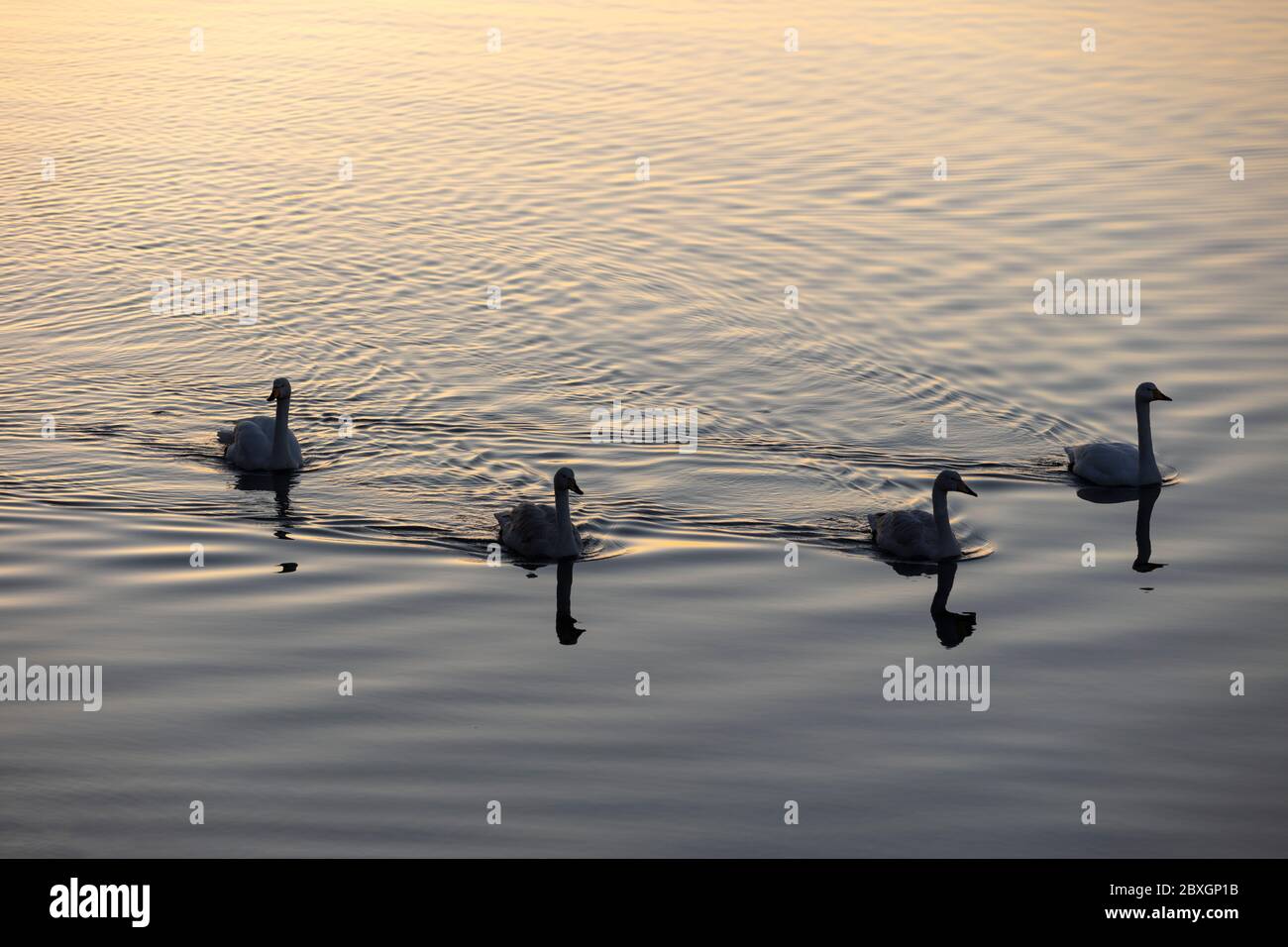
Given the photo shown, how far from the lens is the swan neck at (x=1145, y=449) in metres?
24.8

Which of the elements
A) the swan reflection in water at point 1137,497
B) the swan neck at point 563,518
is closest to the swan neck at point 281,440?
the swan neck at point 563,518

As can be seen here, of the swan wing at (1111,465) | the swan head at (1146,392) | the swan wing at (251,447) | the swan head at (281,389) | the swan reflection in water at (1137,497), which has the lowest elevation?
the swan reflection in water at (1137,497)

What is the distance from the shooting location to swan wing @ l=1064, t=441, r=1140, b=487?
24.6m

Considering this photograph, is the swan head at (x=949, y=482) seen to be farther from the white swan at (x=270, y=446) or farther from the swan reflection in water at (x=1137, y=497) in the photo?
the white swan at (x=270, y=446)

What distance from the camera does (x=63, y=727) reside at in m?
17.7

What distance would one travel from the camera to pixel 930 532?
2217 cm

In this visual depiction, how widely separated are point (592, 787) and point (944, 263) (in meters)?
21.5

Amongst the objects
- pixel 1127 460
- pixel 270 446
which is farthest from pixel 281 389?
pixel 1127 460

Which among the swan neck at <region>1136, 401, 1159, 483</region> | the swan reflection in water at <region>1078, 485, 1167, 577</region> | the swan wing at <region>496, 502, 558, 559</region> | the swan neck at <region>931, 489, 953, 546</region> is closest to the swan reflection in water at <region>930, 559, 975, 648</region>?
the swan neck at <region>931, 489, 953, 546</region>

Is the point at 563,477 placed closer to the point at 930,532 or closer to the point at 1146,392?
the point at 930,532

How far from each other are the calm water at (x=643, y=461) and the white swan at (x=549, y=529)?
28 cm

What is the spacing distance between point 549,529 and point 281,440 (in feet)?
16.7

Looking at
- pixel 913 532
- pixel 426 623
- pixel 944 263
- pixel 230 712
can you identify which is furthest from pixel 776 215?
pixel 230 712
